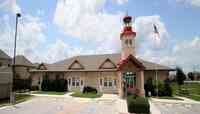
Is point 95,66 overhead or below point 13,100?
overhead

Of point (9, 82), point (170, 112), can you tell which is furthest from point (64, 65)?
point (170, 112)

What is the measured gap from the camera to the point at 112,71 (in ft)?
103

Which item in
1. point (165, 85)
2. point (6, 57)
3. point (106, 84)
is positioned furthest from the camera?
point (6, 57)

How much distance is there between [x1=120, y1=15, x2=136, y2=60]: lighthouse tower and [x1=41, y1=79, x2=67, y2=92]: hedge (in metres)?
12.5

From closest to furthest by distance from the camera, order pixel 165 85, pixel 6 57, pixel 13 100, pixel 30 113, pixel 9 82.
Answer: pixel 30 113 → pixel 13 100 → pixel 9 82 → pixel 165 85 → pixel 6 57

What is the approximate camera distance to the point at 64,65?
35906 millimetres

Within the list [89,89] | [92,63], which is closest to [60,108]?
[89,89]

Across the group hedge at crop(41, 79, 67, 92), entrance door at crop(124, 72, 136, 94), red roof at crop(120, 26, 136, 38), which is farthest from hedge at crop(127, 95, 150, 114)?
hedge at crop(41, 79, 67, 92)

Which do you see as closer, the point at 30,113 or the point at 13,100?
the point at 30,113

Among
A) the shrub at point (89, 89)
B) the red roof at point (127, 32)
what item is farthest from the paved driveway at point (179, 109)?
the shrub at point (89, 89)

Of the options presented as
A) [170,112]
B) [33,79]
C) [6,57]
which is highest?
[6,57]

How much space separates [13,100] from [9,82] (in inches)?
195

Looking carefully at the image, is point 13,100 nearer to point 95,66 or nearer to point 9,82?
point 9,82

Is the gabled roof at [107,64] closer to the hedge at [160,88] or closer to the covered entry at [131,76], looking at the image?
the covered entry at [131,76]
